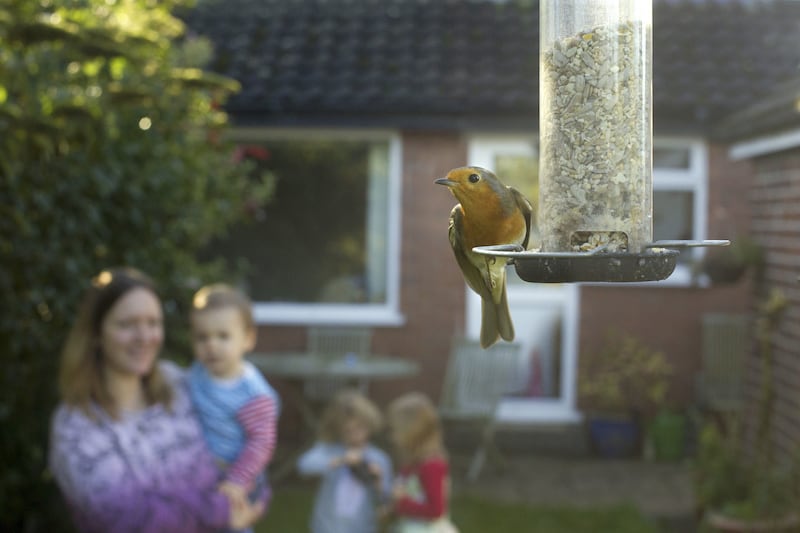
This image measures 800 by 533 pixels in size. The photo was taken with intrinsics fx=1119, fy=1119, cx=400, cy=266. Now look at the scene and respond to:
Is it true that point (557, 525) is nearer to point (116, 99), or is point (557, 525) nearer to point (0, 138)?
point (116, 99)

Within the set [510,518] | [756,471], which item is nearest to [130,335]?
[756,471]

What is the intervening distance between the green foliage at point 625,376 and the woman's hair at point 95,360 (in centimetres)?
605

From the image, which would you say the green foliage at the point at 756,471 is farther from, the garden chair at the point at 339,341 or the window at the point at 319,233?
the window at the point at 319,233

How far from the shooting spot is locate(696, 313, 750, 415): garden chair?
9070mm

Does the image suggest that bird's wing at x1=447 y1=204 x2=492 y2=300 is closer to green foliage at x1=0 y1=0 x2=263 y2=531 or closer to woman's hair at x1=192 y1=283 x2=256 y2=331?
woman's hair at x1=192 y1=283 x2=256 y2=331

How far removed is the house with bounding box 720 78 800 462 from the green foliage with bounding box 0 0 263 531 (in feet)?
8.61

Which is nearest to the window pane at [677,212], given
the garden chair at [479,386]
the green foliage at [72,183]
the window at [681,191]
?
the window at [681,191]

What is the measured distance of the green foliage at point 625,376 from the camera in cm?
912

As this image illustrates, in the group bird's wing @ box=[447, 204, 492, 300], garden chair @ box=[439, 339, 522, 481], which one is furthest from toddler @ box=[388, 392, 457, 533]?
garden chair @ box=[439, 339, 522, 481]

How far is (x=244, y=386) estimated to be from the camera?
3756 mm

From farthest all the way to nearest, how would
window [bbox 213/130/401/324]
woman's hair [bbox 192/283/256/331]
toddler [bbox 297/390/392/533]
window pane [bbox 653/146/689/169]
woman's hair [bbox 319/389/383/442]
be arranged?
window [bbox 213/130/401/324]
window pane [bbox 653/146/689/169]
woman's hair [bbox 319/389/383/442]
toddler [bbox 297/390/392/533]
woman's hair [bbox 192/283/256/331]

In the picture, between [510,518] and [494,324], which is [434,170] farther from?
[494,324]

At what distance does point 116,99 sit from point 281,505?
3540 mm

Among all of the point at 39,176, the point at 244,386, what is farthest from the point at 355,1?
the point at 244,386
